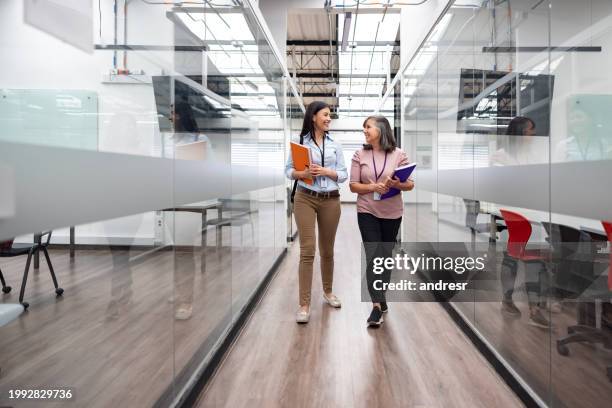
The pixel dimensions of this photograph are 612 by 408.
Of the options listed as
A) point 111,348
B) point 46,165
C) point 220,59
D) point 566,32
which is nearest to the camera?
point 46,165

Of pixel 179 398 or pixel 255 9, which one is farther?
pixel 255 9

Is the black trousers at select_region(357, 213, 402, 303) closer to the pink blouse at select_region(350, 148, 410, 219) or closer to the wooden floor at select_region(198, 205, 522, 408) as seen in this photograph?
the pink blouse at select_region(350, 148, 410, 219)

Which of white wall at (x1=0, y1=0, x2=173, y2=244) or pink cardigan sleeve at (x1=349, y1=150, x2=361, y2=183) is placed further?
pink cardigan sleeve at (x1=349, y1=150, x2=361, y2=183)

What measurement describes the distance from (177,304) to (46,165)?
1050 millimetres

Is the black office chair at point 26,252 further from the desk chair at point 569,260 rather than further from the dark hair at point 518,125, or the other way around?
the dark hair at point 518,125

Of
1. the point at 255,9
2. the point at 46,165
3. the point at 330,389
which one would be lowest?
the point at 330,389

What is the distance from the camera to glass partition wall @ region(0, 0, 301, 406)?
2.73 ft

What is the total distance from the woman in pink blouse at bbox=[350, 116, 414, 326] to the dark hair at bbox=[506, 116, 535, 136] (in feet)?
2.80

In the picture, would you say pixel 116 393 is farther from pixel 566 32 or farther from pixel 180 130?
pixel 566 32

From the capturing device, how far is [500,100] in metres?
2.21

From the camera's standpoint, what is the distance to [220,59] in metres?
2.56

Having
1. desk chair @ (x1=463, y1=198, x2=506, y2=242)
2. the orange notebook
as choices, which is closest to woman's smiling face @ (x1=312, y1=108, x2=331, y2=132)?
the orange notebook

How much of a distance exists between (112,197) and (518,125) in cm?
184

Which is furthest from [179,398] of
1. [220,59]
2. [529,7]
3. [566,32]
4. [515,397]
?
[529,7]
